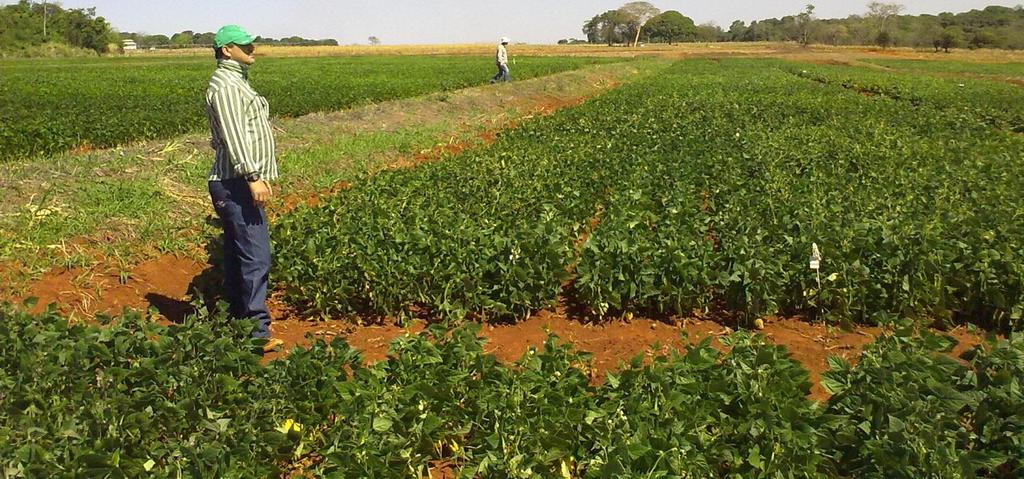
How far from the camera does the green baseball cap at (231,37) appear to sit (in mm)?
4480

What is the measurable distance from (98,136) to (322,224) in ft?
32.9

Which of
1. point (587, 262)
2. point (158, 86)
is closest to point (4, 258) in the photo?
point (587, 262)

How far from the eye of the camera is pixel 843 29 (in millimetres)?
110250

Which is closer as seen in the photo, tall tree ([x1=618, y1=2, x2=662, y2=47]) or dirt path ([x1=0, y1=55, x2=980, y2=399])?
dirt path ([x1=0, y1=55, x2=980, y2=399])

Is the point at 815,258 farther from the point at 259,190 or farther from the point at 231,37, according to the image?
the point at 231,37

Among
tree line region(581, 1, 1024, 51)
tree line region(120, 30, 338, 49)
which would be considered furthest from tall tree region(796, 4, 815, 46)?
tree line region(120, 30, 338, 49)

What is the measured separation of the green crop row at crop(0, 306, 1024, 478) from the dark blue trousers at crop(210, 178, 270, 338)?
44.2 inches

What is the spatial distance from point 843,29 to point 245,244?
123360mm

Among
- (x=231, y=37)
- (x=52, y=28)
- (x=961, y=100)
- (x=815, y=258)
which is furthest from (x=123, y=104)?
(x=52, y=28)

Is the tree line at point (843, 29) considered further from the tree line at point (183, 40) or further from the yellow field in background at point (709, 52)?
the tree line at point (183, 40)

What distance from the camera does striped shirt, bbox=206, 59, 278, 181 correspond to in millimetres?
4441

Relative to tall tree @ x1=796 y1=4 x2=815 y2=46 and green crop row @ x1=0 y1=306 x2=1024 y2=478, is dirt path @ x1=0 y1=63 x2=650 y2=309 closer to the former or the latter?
green crop row @ x1=0 y1=306 x2=1024 y2=478

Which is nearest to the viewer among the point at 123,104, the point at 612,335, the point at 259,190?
the point at 259,190

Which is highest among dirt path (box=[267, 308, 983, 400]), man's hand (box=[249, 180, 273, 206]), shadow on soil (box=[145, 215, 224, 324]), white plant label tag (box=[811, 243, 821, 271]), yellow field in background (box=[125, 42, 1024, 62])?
yellow field in background (box=[125, 42, 1024, 62])
